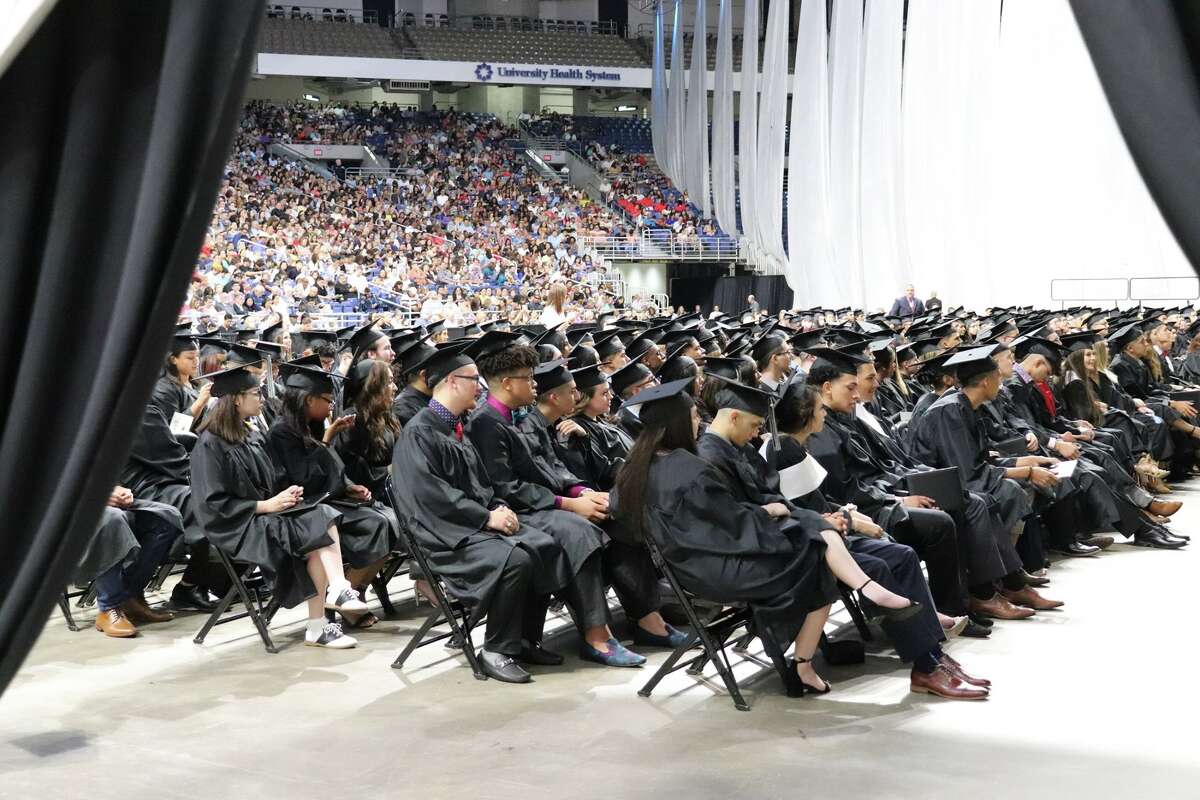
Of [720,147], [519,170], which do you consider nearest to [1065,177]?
[720,147]

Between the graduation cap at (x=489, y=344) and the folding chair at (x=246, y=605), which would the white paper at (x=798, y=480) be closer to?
the graduation cap at (x=489, y=344)

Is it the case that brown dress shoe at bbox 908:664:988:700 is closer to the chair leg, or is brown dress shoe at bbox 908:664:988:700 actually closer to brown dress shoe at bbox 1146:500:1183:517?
the chair leg

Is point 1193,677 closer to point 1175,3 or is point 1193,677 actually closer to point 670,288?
point 1175,3

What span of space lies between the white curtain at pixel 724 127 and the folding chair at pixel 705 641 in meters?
27.5

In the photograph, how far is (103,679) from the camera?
564 cm

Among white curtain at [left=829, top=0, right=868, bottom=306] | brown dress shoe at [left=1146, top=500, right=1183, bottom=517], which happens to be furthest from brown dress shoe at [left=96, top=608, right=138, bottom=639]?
white curtain at [left=829, top=0, right=868, bottom=306]

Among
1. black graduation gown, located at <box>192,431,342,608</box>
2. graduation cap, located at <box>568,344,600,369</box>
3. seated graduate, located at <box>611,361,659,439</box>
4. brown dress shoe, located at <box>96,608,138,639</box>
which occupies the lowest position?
brown dress shoe, located at <box>96,608,138,639</box>

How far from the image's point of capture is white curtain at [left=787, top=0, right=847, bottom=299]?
24217 millimetres

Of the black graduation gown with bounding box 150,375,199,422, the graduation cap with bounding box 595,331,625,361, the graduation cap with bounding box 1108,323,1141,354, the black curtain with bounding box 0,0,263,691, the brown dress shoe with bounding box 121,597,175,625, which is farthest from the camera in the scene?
the graduation cap with bounding box 1108,323,1141,354

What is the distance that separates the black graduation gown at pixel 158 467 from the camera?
23.1ft

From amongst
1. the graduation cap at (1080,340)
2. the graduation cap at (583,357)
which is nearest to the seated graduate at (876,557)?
the graduation cap at (583,357)

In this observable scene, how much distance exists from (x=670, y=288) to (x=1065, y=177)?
64.8ft

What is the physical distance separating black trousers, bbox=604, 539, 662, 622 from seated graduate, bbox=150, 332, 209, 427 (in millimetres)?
2821

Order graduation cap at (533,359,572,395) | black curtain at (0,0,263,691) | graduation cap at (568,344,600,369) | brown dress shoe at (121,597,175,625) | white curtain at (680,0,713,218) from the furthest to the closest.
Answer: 1. white curtain at (680,0,713,218)
2. graduation cap at (568,344,600,369)
3. brown dress shoe at (121,597,175,625)
4. graduation cap at (533,359,572,395)
5. black curtain at (0,0,263,691)
